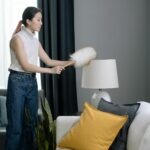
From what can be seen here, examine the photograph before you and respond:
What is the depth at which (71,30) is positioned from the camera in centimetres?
368

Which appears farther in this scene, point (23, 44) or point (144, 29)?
point (144, 29)

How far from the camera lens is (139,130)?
212cm

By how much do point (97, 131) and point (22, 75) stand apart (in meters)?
0.78

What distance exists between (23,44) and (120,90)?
5.28 feet

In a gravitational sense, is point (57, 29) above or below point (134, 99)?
above

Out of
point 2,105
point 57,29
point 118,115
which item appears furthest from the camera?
point 57,29

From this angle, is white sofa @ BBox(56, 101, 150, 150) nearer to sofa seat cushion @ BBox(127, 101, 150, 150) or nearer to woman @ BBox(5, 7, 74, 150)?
sofa seat cushion @ BBox(127, 101, 150, 150)

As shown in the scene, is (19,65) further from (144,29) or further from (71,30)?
(144,29)

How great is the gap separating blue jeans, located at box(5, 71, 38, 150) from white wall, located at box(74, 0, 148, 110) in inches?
50.5

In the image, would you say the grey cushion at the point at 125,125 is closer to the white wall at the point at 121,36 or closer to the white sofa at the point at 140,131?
the white sofa at the point at 140,131

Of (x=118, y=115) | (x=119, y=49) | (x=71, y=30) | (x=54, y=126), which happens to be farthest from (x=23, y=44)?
(x=119, y=49)

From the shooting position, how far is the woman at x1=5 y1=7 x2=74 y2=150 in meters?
2.56

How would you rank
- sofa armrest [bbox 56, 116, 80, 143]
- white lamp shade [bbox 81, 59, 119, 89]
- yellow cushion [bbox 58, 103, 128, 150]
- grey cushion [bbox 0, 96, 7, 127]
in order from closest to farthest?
yellow cushion [bbox 58, 103, 128, 150] → sofa armrest [bbox 56, 116, 80, 143] → white lamp shade [bbox 81, 59, 119, 89] → grey cushion [bbox 0, 96, 7, 127]

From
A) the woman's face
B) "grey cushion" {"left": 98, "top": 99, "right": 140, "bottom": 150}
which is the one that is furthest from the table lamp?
the woman's face
